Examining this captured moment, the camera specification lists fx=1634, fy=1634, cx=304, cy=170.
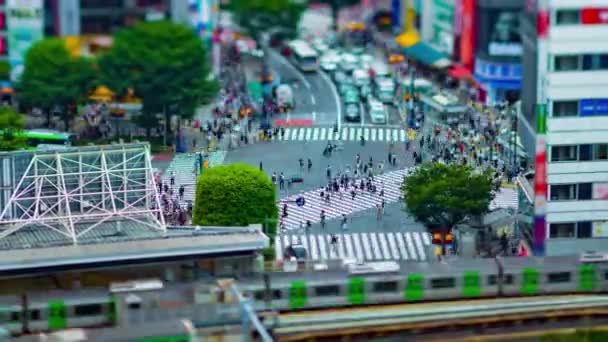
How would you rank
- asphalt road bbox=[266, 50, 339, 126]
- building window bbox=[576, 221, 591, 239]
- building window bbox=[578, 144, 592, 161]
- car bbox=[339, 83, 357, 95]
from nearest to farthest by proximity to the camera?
building window bbox=[578, 144, 592, 161] < building window bbox=[576, 221, 591, 239] < asphalt road bbox=[266, 50, 339, 126] < car bbox=[339, 83, 357, 95]

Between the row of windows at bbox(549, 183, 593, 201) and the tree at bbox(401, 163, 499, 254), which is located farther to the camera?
the tree at bbox(401, 163, 499, 254)

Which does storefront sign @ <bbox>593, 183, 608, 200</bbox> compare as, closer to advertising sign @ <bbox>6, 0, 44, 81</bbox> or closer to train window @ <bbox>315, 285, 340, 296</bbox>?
train window @ <bbox>315, 285, 340, 296</bbox>

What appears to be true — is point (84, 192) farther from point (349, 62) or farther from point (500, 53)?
point (349, 62)

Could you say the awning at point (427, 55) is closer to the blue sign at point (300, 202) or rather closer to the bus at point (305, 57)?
the bus at point (305, 57)

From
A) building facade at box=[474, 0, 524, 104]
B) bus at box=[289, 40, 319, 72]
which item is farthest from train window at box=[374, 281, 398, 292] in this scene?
bus at box=[289, 40, 319, 72]

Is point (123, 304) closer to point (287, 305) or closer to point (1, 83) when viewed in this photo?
point (287, 305)

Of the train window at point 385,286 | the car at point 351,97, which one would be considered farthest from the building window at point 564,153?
the car at point 351,97

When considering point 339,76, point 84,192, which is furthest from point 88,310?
point 339,76

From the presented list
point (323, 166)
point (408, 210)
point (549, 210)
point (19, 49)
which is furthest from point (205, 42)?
point (549, 210)
